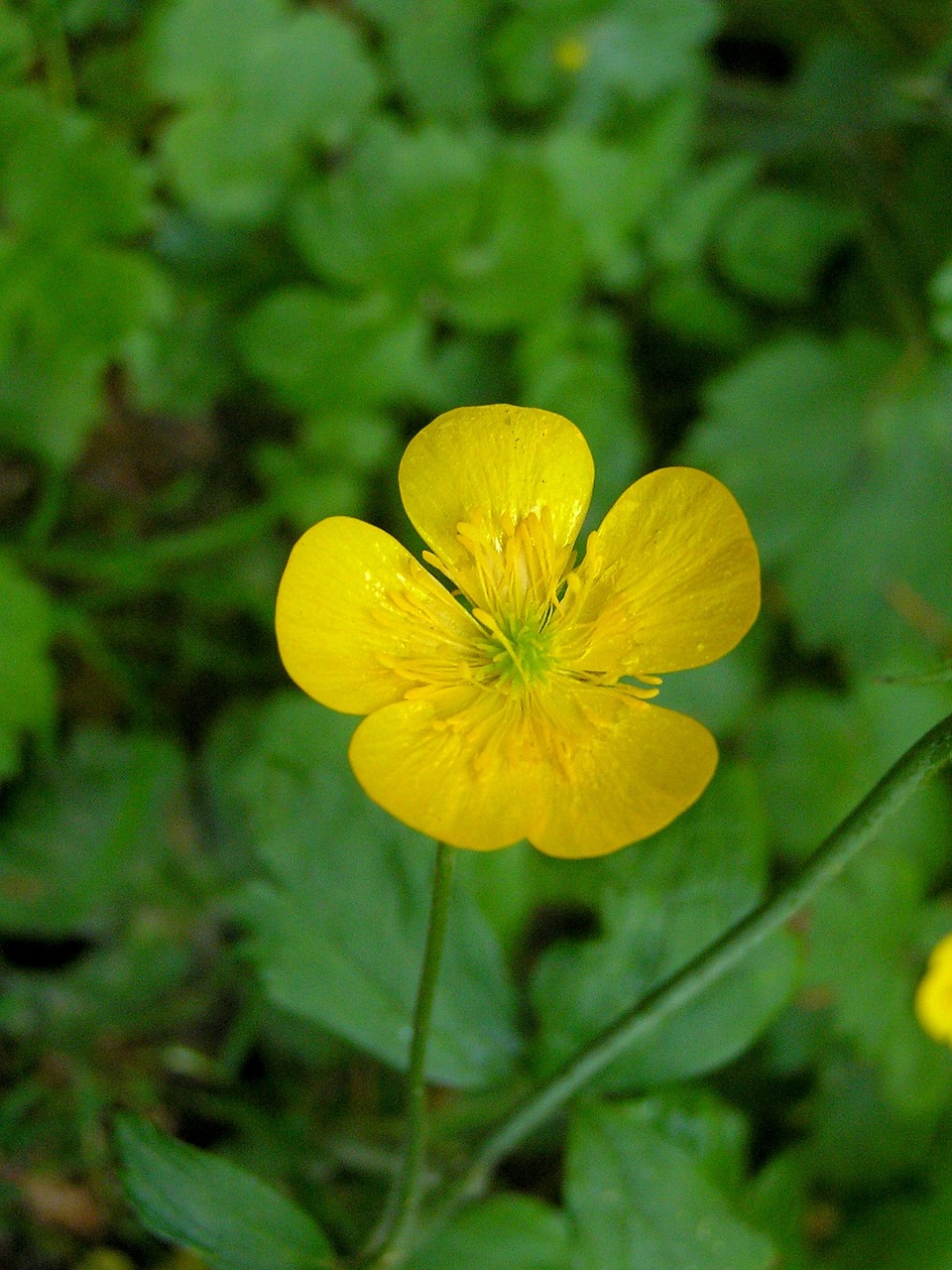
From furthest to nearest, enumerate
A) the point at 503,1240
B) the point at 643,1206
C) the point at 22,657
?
the point at 22,657 → the point at 503,1240 → the point at 643,1206

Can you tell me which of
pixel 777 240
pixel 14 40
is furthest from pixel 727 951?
pixel 14 40

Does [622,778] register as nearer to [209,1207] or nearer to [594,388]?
[209,1207]

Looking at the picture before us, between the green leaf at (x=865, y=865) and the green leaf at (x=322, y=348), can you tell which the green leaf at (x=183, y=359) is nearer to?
the green leaf at (x=322, y=348)

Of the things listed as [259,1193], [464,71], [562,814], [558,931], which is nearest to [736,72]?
[464,71]

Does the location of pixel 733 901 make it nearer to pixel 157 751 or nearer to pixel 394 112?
pixel 157 751

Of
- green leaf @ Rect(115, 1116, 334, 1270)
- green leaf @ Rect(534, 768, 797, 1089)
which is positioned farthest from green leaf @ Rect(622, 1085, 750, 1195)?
green leaf @ Rect(115, 1116, 334, 1270)

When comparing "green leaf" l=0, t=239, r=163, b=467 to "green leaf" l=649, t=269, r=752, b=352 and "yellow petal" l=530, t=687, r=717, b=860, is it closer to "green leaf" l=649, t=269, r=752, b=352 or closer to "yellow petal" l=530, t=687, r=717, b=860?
"green leaf" l=649, t=269, r=752, b=352
